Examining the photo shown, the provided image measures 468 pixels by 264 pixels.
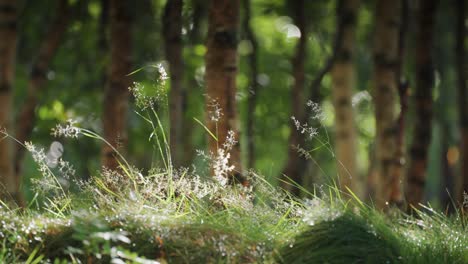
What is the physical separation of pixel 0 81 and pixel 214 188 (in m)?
4.91

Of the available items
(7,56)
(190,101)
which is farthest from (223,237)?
(190,101)

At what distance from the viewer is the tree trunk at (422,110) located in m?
9.63

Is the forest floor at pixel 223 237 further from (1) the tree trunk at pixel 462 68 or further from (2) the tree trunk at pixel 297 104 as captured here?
(2) the tree trunk at pixel 297 104

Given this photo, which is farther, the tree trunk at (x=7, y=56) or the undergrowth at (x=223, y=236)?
the tree trunk at (x=7, y=56)

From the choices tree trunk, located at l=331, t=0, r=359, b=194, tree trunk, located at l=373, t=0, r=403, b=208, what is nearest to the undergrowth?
tree trunk, located at l=373, t=0, r=403, b=208

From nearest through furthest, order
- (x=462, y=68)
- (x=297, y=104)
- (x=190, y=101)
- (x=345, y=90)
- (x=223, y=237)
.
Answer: (x=223, y=237) → (x=345, y=90) → (x=462, y=68) → (x=297, y=104) → (x=190, y=101)

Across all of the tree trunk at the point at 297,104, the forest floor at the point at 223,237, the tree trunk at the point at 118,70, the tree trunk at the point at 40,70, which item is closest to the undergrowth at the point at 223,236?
the forest floor at the point at 223,237

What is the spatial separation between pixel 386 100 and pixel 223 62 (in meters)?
2.67

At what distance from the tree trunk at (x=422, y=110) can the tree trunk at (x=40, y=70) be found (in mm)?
4925

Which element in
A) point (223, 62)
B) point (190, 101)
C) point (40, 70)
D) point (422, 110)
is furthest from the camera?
point (190, 101)

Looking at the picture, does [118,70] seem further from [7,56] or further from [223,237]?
[223,237]

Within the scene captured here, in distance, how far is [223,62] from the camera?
664cm

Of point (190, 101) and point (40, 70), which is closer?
point (40, 70)

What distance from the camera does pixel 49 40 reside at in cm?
1173
